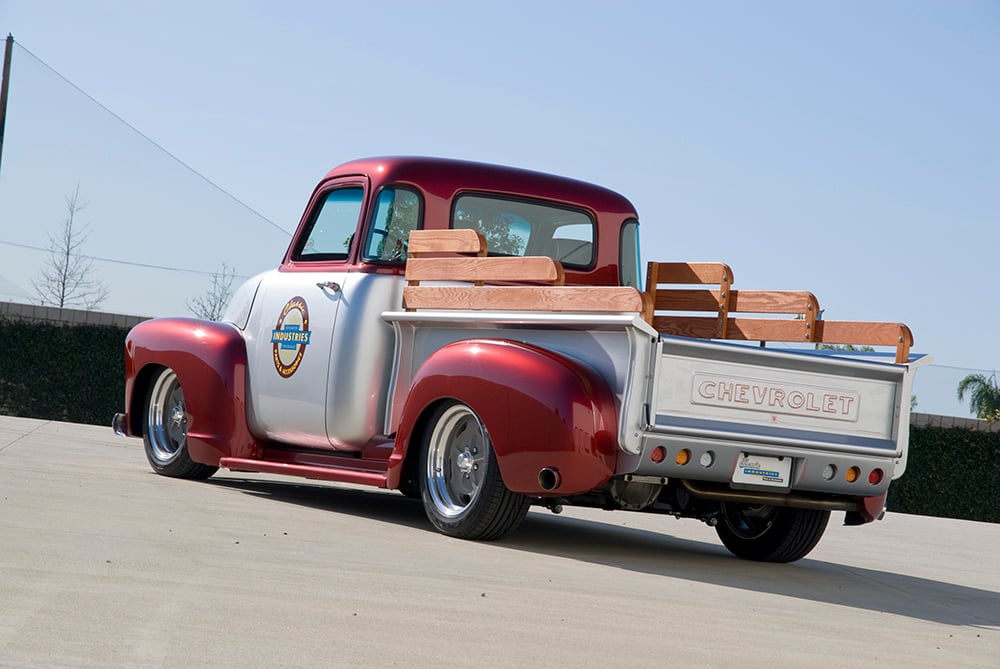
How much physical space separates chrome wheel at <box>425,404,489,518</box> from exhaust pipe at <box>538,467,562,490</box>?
665 mm

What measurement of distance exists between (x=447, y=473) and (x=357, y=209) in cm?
199

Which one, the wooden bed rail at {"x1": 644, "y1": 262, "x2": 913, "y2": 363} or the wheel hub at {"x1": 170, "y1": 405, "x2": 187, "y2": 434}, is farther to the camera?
the wheel hub at {"x1": 170, "y1": 405, "x2": 187, "y2": 434}

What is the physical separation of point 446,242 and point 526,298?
2.84ft

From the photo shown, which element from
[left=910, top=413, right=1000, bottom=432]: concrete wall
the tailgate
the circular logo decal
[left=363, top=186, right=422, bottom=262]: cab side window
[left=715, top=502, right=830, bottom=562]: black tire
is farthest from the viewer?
[left=910, top=413, right=1000, bottom=432]: concrete wall

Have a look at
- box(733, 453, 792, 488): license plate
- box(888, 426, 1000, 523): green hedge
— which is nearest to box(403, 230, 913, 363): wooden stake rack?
box(733, 453, 792, 488): license plate

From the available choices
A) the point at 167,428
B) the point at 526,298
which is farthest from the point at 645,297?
the point at 167,428

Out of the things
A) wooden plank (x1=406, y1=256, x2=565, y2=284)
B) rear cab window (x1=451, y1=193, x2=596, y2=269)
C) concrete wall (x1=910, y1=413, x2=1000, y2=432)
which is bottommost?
concrete wall (x1=910, y1=413, x2=1000, y2=432)

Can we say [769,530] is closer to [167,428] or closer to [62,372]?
[167,428]

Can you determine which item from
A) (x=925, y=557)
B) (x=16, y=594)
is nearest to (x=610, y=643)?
(x=16, y=594)

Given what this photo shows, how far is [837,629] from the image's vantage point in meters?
5.07

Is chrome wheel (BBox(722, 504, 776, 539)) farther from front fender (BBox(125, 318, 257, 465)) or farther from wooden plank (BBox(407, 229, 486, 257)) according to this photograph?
front fender (BBox(125, 318, 257, 465))

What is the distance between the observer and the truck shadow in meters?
6.29

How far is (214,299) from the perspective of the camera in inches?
1563

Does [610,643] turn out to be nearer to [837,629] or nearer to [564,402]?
[837,629]
